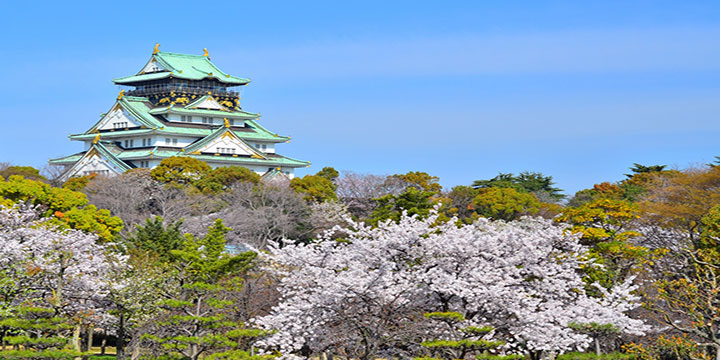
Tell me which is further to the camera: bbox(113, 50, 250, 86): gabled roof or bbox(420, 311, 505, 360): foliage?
bbox(113, 50, 250, 86): gabled roof

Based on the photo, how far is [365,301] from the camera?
23.4m

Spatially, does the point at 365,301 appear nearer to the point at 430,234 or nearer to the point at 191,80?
the point at 430,234

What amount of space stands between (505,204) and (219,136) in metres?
28.7

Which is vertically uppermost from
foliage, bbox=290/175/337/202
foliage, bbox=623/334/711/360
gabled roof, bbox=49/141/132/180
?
gabled roof, bbox=49/141/132/180

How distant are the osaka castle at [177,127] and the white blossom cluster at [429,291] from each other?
5343 centimetres

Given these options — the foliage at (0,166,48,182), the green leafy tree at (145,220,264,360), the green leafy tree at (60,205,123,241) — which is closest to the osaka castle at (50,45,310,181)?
the foliage at (0,166,48,182)

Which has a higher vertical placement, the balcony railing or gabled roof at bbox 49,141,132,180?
the balcony railing

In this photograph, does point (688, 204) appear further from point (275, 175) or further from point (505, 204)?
point (275, 175)

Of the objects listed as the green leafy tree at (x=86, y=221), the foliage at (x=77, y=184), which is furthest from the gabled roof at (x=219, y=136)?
the green leafy tree at (x=86, y=221)

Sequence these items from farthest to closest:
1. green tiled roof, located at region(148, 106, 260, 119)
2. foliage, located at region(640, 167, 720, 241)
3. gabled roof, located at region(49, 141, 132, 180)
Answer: green tiled roof, located at region(148, 106, 260, 119)
gabled roof, located at region(49, 141, 132, 180)
foliage, located at region(640, 167, 720, 241)

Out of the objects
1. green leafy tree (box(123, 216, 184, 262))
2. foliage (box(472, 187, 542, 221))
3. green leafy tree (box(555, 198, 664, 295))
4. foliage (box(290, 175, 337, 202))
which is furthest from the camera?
foliage (box(290, 175, 337, 202))

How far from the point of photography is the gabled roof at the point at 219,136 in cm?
7944

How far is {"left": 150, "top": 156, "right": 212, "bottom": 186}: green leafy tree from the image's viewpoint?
6431cm

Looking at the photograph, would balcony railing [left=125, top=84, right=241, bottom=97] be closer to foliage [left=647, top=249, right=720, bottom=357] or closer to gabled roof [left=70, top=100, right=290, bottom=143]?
gabled roof [left=70, top=100, right=290, bottom=143]
